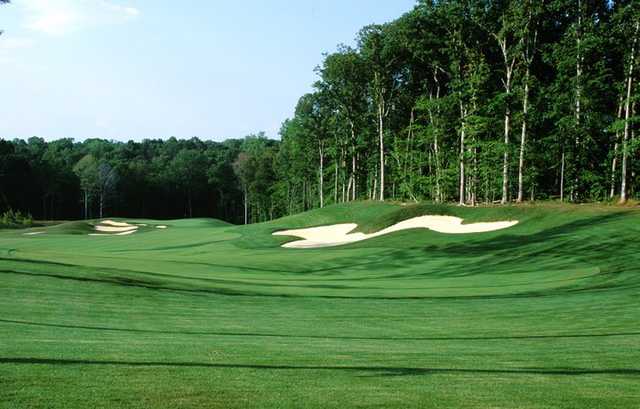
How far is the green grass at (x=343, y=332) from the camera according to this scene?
653 centimetres

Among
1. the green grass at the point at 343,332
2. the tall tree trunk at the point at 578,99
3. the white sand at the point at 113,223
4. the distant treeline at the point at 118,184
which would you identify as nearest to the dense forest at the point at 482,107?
the tall tree trunk at the point at 578,99

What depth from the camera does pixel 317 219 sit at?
52531mm

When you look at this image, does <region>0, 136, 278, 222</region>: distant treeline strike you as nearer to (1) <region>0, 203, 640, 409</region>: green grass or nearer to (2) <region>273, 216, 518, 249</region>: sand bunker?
(2) <region>273, 216, 518, 249</region>: sand bunker

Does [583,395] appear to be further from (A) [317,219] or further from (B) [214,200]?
(B) [214,200]

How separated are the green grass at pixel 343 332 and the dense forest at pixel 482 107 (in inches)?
532

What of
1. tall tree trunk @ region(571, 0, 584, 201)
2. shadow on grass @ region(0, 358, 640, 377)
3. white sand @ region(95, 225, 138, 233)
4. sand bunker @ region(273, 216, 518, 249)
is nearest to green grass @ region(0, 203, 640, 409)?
shadow on grass @ region(0, 358, 640, 377)

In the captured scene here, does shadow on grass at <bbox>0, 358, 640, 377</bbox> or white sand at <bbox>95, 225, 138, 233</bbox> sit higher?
shadow on grass at <bbox>0, 358, 640, 377</bbox>

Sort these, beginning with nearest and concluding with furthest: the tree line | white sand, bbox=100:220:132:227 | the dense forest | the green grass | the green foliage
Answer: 1. the green grass
2. the tree line
3. the dense forest
4. the green foliage
5. white sand, bbox=100:220:132:227

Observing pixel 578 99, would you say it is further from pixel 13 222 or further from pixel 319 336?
pixel 13 222

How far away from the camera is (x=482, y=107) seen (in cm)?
4534

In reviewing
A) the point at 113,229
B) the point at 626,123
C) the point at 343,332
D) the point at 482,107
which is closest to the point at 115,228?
the point at 113,229

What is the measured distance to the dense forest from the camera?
39.2 metres

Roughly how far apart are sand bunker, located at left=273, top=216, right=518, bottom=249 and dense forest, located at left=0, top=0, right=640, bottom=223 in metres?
7.04

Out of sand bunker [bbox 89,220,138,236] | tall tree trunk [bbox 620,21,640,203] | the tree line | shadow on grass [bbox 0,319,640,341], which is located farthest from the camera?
sand bunker [bbox 89,220,138,236]
